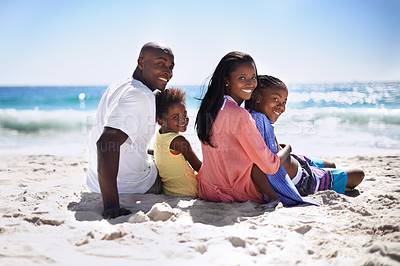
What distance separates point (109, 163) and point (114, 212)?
1.28 feet

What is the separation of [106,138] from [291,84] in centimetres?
3119

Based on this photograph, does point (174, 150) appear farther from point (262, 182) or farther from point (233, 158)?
point (262, 182)

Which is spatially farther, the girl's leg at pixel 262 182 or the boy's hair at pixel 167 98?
the boy's hair at pixel 167 98

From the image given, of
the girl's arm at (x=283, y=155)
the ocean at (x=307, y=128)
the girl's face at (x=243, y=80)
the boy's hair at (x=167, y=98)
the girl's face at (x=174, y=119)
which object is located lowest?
the ocean at (x=307, y=128)

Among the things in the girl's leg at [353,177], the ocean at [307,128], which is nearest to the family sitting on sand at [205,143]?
the girl's leg at [353,177]

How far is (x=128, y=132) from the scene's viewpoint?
2527 millimetres

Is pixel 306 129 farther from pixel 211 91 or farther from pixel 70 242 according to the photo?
pixel 70 242

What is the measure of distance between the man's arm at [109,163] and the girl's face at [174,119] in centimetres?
86

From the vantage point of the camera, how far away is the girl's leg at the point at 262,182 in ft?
9.48

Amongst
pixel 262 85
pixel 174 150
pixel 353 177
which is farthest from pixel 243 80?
pixel 353 177

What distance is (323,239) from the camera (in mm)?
2020

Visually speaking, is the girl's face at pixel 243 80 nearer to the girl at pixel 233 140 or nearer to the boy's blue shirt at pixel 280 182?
the girl at pixel 233 140

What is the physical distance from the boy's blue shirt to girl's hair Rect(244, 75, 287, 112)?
0.63ft

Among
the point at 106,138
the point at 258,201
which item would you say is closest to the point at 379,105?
the point at 258,201
